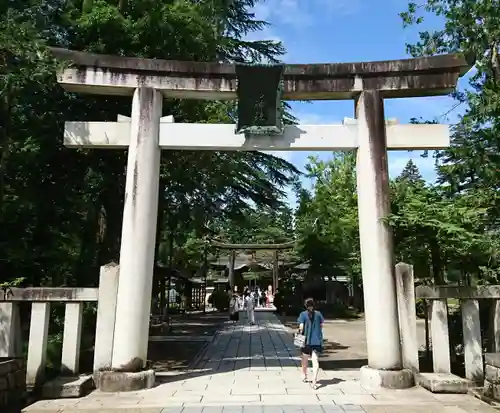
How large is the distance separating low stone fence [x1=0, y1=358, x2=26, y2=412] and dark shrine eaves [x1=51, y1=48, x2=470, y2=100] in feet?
15.9

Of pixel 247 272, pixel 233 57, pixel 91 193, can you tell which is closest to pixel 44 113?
pixel 91 193

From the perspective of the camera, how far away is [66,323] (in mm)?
7945

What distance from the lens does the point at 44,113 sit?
10.2 metres

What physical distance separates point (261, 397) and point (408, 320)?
284 cm

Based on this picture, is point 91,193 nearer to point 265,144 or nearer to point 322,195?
point 265,144

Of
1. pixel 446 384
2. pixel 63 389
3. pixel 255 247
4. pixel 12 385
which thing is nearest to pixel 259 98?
pixel 446 384

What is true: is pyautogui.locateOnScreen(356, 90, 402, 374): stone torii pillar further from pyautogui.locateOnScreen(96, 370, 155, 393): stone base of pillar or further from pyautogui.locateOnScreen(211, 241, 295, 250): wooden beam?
pyautogui.locateOnScreen(211, 241, 295, 250): wooden beam

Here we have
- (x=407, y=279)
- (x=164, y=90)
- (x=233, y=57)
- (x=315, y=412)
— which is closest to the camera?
(x=315, y=412)

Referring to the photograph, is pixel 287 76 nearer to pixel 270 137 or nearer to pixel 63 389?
pixel 270 137

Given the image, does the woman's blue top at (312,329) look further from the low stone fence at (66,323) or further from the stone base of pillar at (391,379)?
the low stone fence at (66,323)

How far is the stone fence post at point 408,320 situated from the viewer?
7.82 meters

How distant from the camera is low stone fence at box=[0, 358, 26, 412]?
22.3ft

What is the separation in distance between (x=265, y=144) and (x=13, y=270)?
18.5 feet

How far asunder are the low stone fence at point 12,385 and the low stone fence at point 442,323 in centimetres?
637
